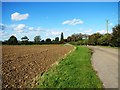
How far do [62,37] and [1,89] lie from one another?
164228 mm

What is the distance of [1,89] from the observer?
9742mm

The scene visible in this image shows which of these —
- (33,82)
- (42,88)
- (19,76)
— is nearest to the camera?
(42,88)

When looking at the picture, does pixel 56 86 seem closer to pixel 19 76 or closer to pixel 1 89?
pixel 1 89

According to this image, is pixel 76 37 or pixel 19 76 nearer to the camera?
pixel 19 76

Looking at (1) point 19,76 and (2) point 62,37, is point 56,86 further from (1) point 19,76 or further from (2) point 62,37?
(2) point 62,37

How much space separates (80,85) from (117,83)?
1.70 meters

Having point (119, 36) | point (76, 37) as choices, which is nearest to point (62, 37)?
point (76, 37)

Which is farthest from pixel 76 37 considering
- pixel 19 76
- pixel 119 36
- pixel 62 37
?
pixel 19 76

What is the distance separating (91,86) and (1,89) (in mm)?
3693

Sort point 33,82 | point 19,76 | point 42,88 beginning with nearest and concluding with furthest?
point 42,88, point 33,82, point 19,76

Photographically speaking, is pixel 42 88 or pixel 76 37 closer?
pixel 42 88

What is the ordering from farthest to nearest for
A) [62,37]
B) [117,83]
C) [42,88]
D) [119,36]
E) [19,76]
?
[62,37] → [119,36] → [19,76] → [117,83] → [42,88]

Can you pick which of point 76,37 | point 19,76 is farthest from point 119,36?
point 76,37

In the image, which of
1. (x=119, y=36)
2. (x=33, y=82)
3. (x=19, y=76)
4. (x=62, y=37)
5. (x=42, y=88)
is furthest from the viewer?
(x=62, y=37)
